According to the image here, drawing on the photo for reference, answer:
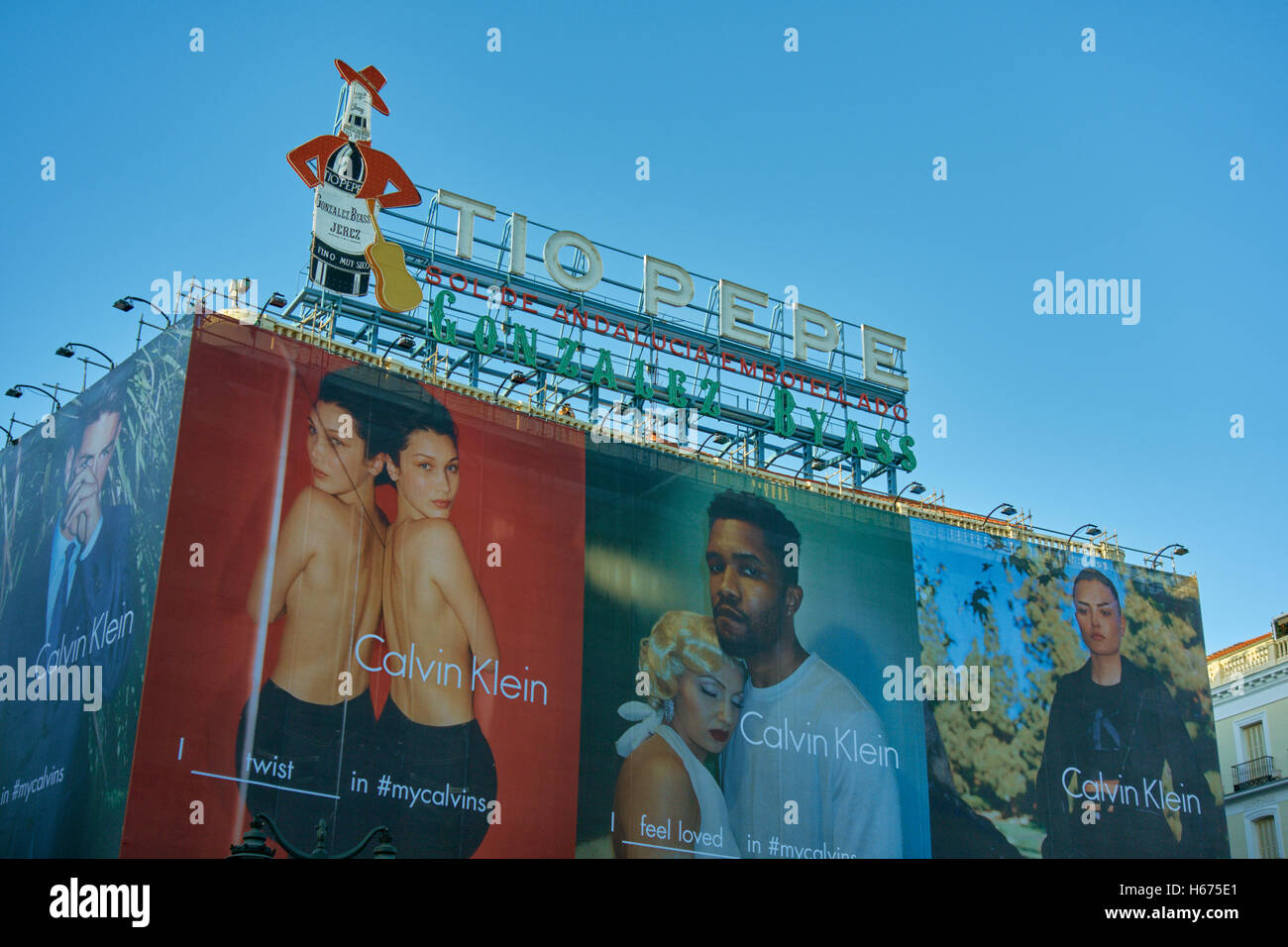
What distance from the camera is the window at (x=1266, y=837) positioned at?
59475 millimetres

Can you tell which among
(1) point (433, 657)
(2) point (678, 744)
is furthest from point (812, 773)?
(1) point (433, 657)

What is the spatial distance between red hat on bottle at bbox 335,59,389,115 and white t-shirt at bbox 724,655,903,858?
80.2ft

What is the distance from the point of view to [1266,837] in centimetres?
6031

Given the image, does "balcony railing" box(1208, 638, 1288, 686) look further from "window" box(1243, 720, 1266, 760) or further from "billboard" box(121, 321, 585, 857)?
"billboard" box(121, 321, 585, 857)

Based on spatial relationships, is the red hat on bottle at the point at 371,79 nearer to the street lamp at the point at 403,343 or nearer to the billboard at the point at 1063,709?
the street lamp at the point at 403,343

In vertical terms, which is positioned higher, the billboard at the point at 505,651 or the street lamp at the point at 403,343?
the street lamp at the point at 403,343

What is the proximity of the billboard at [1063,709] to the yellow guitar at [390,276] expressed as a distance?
21.5 metres

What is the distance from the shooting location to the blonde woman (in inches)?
1790

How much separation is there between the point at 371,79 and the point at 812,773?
2915 centimetres
